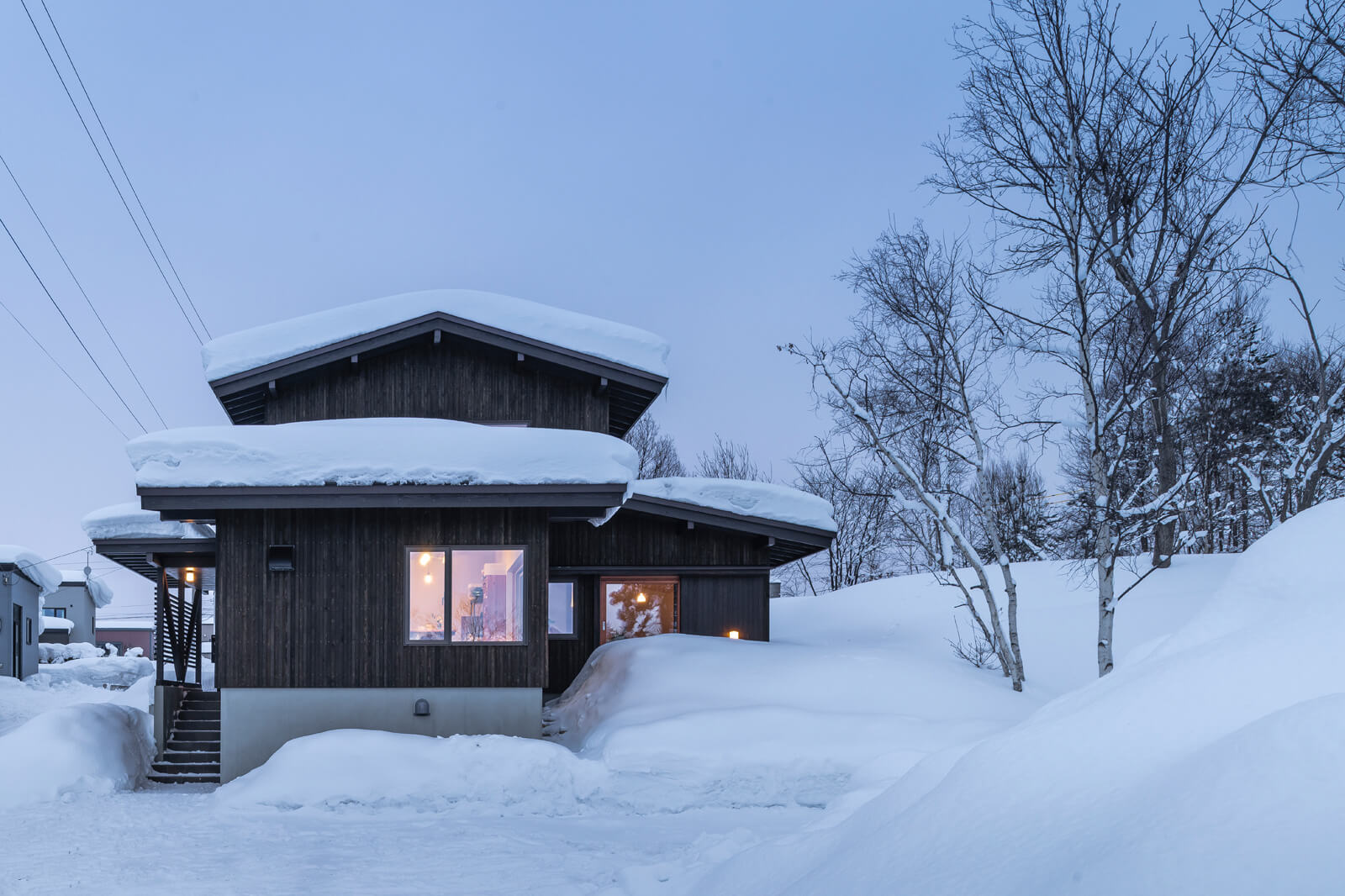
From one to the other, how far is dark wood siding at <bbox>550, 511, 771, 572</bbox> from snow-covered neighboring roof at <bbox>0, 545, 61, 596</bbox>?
22.9 meters

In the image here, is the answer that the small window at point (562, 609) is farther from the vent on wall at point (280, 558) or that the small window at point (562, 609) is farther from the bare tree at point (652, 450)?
the bare tree at point (652, 450)

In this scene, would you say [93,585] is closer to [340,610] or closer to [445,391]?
[445,391]

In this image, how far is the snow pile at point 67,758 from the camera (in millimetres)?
10258

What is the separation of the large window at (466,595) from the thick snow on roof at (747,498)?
170 inches

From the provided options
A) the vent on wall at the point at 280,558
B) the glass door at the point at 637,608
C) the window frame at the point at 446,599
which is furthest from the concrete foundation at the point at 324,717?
the glass door at the point at 637,608

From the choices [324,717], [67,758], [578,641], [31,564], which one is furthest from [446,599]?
[31,564]

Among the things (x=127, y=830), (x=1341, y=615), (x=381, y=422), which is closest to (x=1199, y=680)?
(x=1341, y=615)

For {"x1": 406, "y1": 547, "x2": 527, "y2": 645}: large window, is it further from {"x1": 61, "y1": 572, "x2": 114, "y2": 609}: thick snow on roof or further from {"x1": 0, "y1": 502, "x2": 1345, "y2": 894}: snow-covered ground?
{"x1": 61, "y1": 572, "x2": 114, "y2": 609}: thick snow on roof

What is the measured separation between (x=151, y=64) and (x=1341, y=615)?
94.4 m

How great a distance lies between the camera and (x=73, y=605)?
4928cm

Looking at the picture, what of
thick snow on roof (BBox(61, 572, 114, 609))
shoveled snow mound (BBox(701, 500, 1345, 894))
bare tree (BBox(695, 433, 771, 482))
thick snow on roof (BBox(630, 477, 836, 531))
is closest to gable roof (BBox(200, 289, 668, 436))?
thick snow on roof (BBox(630, 477, 836, 531))

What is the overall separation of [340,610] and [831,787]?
5.90 metres

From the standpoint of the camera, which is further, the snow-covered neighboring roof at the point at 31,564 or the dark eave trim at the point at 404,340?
the snow-covered neighboring roof at the point at 31,564

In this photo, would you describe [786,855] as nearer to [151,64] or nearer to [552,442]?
[552,442]
